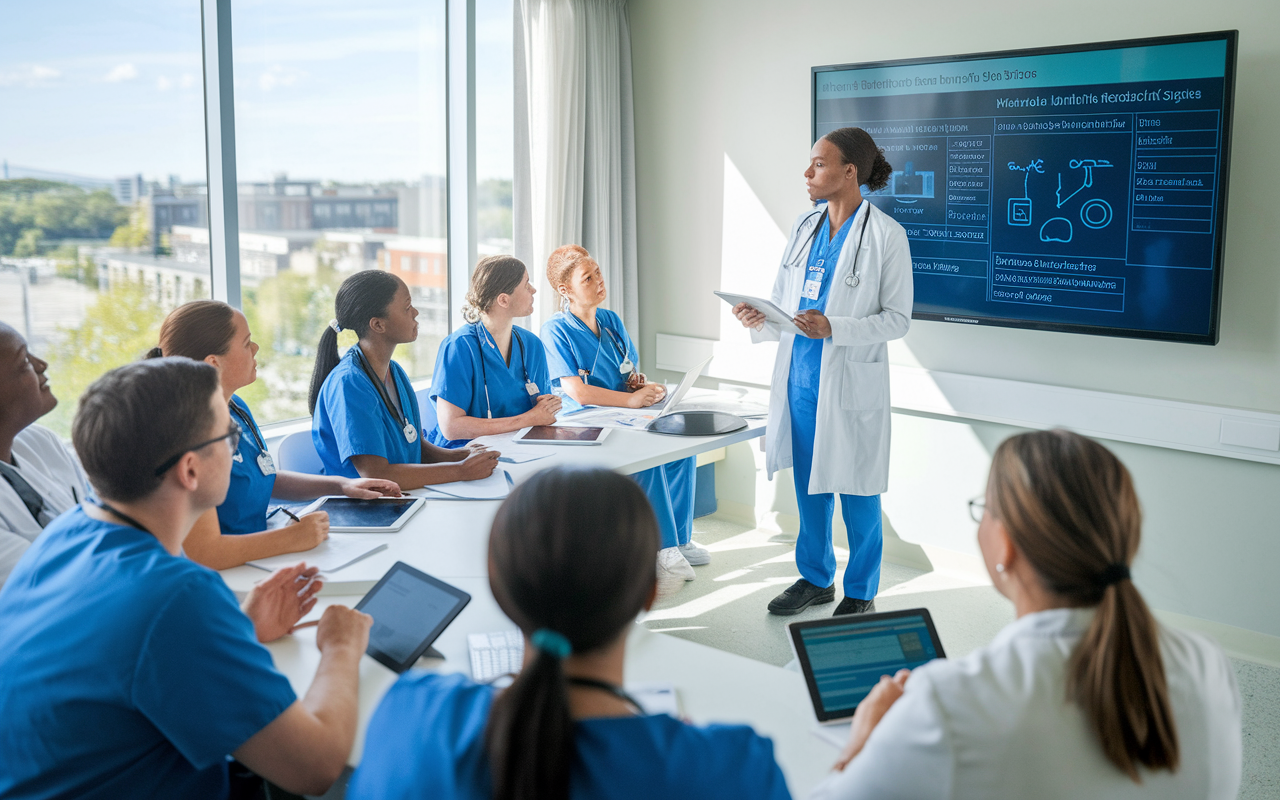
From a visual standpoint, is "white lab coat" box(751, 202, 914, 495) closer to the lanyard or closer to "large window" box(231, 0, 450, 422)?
"large window" box(231, 0, 450, 422)

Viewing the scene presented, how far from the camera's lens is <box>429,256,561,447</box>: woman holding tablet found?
3344 mm

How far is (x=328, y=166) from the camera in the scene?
3918 mm

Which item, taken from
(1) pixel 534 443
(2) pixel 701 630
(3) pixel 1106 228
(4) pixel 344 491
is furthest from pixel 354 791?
(3) pixel 1106 228

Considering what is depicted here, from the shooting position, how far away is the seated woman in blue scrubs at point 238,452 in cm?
208

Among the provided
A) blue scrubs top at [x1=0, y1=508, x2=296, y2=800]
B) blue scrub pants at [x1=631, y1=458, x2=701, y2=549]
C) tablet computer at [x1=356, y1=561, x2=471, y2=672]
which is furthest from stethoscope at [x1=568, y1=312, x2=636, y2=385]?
blue scrubs top at [x1=0, y1=508, x2=296, y2=800]

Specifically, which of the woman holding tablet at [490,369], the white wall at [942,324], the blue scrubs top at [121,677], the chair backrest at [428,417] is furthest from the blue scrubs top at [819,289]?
the blue scrubs top at [121,677]

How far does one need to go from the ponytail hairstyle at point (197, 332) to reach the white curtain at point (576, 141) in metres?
2.27

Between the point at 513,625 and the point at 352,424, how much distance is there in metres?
1.11

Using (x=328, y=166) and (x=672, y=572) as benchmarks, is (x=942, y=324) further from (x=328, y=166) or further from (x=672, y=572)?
(x=328, y=166)

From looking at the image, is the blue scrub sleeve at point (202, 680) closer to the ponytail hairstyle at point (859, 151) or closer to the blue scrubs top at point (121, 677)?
the blue scrubs top at point (121, 677)

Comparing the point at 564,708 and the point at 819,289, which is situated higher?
the point at 819,289

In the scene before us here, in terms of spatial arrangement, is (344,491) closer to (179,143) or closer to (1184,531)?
(179,143)

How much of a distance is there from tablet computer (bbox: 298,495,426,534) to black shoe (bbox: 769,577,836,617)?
1631 millimetres

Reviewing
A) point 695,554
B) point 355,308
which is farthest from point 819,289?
point 355,308
